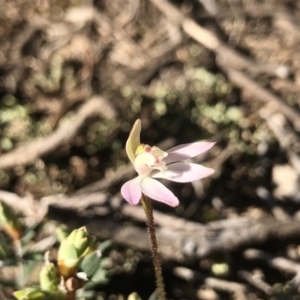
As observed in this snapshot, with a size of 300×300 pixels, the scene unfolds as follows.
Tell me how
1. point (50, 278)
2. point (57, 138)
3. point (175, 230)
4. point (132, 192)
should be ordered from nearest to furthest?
point (132, 192), point (50, 278), point (175, 230), point (57, 138)

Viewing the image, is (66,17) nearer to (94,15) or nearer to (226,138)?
(94,15)

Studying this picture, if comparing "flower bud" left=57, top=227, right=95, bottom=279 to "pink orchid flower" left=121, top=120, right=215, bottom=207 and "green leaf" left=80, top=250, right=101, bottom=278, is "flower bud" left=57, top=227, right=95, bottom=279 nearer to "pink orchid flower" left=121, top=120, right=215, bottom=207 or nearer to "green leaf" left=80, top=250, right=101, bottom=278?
"green leaf" left=80, top=250, right=101, bottom=278

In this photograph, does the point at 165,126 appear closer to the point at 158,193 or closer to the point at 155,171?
the point at 155,171

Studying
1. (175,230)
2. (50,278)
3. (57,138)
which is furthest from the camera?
(57,138)

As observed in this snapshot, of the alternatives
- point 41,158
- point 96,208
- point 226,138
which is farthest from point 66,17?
point 96,208

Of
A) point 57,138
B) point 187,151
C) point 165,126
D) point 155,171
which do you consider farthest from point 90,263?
point 165,126
